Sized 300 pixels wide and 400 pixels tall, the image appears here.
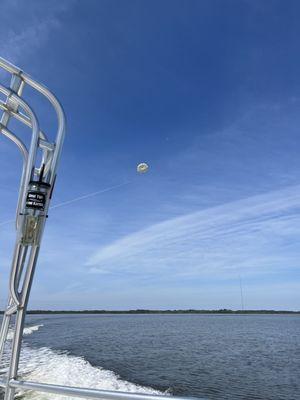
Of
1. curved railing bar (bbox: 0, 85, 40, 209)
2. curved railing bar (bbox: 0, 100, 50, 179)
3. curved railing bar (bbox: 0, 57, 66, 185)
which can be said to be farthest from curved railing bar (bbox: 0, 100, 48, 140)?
curved railing bar (bbox: 0, 57, 66, 185)

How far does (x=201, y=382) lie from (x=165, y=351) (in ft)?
34.1

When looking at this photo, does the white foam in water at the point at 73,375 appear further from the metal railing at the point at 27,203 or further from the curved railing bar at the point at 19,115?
the curved railing bar at the point at 19,115

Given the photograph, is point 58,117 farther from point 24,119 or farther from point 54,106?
point 24,119

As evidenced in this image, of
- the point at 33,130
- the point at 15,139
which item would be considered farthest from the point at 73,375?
the point at 33,130

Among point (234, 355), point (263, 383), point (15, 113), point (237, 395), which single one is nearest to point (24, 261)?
point (15, 113)

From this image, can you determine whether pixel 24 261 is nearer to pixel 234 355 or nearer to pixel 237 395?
pixel 237 395

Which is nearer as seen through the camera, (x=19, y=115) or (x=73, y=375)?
(x=19, y=115)

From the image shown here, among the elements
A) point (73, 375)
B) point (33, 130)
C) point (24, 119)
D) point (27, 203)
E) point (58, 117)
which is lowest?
point (73, 375)

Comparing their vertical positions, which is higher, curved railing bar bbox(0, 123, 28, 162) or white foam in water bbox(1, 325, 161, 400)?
curved railing bar bbox(0, 123, 28, 162)

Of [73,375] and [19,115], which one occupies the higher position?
[19,115]

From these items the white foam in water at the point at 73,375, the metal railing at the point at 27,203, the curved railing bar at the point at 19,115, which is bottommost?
the white foam in water at the point at 73,375

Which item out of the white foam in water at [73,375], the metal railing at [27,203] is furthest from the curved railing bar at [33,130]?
the white foam in water at [73,375]

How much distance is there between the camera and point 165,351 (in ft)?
86.6

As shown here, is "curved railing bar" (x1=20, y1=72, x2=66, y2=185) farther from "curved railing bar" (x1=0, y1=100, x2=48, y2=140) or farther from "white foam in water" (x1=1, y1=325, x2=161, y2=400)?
"white foam in water" (x1=1, y1=325, x2=161, y2=400)
